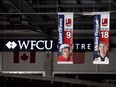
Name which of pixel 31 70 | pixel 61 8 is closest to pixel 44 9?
pixel 61 8

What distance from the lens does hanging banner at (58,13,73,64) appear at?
43.2 feet

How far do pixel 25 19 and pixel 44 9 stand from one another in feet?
6.30

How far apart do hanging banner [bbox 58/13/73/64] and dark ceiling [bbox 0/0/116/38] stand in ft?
3.90

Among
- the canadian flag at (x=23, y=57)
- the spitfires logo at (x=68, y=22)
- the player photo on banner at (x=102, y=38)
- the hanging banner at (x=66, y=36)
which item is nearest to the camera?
the player photo on banner at (x=102, y=38)

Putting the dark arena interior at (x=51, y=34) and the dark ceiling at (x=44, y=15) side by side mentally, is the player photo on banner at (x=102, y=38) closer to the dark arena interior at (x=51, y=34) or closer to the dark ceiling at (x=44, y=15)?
the dark arena interior at (x=51, y=34)

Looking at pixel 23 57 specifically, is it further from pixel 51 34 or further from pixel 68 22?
pixel 68 22

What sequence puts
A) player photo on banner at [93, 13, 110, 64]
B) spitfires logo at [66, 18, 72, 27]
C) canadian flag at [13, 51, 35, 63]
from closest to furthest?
player photo on banner at [93, 13, 110, 64] < spitfires logo at [66, 18, 72, 27] < canadian flag at [13, 51, 35, 63]

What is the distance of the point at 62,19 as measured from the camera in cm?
1345

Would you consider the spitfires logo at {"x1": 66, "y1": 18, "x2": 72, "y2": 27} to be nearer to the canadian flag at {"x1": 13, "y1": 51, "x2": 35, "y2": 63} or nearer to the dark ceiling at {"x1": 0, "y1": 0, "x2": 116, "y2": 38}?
the dark ceiling at {"x1": 0, "y1": 0, "x2": 116, "y2": 38}

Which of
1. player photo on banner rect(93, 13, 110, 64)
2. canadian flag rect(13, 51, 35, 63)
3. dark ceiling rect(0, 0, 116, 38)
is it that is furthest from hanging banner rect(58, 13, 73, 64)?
canadian flag rect(13, 51, 35, 63)

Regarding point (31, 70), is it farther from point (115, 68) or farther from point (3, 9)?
point (3, 9)

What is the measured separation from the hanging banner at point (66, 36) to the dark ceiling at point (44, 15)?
1187mm

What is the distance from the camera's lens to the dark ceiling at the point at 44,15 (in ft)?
50.4

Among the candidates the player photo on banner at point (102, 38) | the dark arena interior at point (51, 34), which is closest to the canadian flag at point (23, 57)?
the dark arena interior at point (51, 34)
